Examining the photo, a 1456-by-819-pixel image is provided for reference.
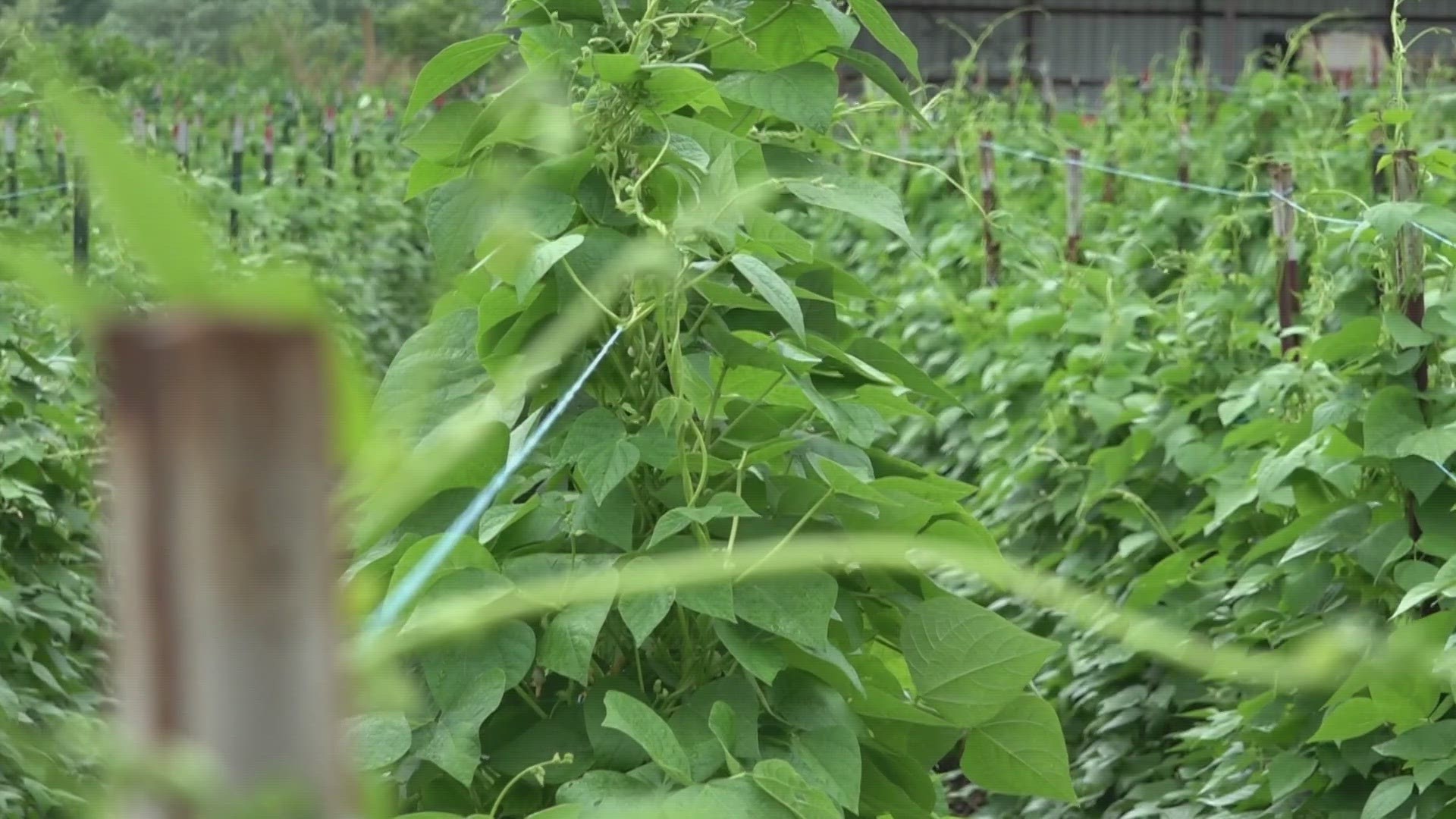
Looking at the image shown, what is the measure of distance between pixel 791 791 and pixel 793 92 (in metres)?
0.65

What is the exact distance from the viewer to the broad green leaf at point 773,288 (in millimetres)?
1248

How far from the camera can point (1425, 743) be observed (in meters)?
2.00

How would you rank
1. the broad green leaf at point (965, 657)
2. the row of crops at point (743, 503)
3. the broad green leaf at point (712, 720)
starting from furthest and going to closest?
1. the broad green leaf at point (965, 657)
2. the broad green leaf at point (712, 720)
3. the row of crops at point (743, 503)

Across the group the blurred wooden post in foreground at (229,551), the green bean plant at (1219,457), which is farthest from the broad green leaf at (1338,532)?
the blurred wooden post in foreground at (229,551)

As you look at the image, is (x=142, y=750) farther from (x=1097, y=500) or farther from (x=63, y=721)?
(x=1097, y=500)

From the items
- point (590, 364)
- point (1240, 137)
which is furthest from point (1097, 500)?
point (1240, 137)

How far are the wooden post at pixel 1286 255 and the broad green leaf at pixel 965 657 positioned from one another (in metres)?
1.90

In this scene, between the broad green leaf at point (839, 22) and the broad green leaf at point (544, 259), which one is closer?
the broad green leaf at point (544, 259)

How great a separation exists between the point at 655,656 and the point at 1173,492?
196 cm

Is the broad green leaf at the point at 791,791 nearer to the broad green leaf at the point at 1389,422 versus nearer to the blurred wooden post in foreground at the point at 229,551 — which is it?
the blurred wooden post in foreground at the point at 229,551

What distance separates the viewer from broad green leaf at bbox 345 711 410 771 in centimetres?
118

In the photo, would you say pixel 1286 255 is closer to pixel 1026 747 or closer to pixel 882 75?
pixel 882 75

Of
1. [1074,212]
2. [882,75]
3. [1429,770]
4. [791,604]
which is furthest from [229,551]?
[1074,212]

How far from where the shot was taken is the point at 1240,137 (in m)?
5.90
